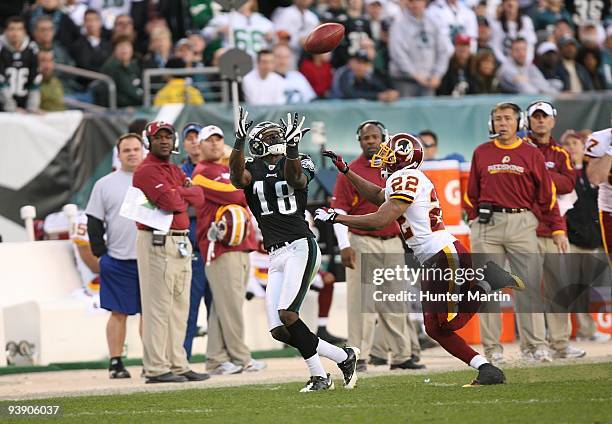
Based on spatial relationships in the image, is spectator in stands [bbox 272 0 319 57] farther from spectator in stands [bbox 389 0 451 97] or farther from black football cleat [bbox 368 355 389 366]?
black football cleat [bbox 368 355 389 366]

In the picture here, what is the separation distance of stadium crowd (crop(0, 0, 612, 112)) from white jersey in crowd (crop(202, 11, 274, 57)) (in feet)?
0.06

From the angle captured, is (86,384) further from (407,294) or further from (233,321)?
(407,294)

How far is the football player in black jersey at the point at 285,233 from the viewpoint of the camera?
30.8ft

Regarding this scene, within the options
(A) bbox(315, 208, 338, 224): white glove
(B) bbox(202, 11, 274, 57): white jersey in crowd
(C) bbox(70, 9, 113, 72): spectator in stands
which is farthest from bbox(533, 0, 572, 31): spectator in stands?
(A) bbox(315, 208, 338, 224): white glove

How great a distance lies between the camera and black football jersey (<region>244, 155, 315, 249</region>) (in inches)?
377

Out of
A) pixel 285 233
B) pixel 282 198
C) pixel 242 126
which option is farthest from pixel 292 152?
A: pixel 285 233

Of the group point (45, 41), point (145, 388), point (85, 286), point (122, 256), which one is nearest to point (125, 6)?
point (45, 41)

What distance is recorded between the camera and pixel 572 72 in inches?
730

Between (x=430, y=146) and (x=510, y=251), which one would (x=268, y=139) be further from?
(x=430, y=146)

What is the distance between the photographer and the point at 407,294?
11977 mm

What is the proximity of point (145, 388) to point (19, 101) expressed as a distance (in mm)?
6191

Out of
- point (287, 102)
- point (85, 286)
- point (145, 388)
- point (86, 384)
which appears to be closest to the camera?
point (145, 388)

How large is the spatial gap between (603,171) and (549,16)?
992 centimetres

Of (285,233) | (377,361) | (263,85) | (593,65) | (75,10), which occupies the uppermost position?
(75,10)
